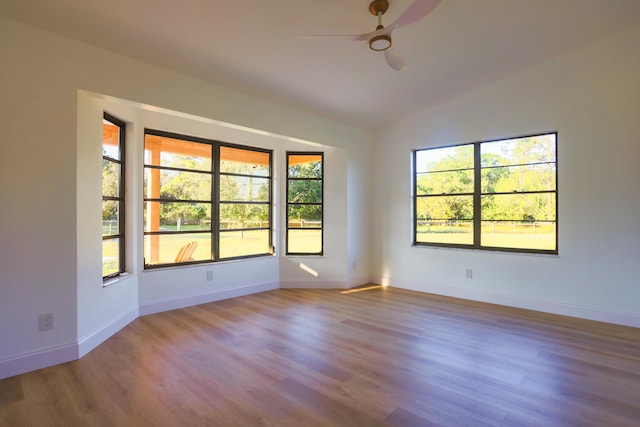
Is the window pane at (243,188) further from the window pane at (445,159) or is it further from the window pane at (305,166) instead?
the window pane at (445,159)

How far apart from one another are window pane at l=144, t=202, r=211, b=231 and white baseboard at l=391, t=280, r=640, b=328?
358cm

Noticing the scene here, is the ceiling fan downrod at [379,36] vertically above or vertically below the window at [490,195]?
above

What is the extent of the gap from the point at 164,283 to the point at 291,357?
7.54ft

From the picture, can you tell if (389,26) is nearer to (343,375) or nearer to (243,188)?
(343,375)

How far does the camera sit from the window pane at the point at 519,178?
4445 mm

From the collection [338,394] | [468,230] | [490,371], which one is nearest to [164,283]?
[338,394]

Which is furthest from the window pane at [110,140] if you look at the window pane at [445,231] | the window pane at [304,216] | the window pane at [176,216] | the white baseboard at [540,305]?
the white baseboard at [540,305]

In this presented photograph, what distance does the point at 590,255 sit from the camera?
160 inches

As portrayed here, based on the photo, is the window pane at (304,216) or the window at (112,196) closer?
the window at (112,196)

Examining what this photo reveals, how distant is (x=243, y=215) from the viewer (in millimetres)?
5297

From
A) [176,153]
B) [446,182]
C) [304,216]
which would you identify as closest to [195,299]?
[176,153]

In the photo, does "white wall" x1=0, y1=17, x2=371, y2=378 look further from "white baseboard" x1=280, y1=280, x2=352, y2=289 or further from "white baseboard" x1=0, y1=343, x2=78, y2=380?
"white baseboard" x1=280, y1=280, x2=352, y2=289

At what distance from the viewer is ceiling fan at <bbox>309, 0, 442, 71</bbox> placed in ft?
7.53

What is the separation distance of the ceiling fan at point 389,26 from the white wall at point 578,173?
7.91 ft
